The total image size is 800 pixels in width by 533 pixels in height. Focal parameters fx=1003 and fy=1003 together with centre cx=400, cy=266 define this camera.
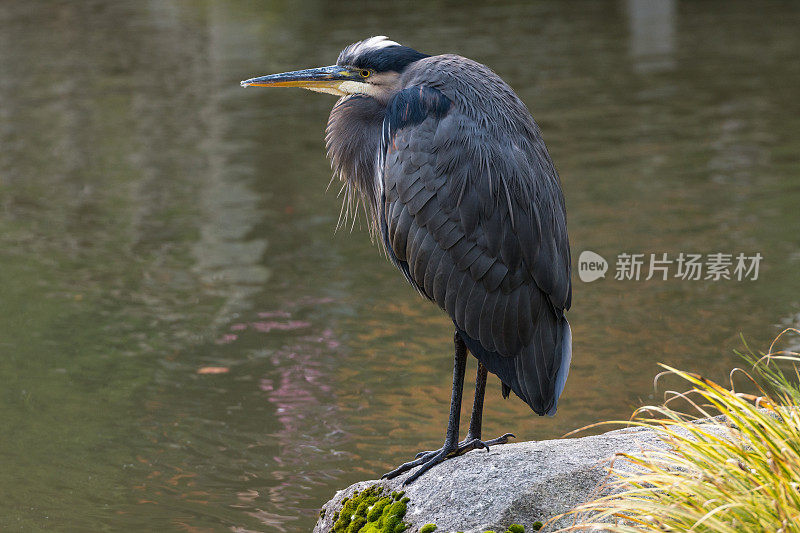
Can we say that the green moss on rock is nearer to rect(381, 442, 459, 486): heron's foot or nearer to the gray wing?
rect(381, 442, 459, 486): heron's foot

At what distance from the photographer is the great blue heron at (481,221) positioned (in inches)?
161

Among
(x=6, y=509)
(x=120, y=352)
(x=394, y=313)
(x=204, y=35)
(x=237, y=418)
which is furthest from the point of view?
(x=204, y=35)

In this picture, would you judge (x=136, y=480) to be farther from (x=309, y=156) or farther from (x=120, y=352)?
(x=309, y=156)

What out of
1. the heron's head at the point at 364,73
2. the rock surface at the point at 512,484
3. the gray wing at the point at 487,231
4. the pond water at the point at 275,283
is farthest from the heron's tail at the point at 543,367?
the pond water at the point at 275,283

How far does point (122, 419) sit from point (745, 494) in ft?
14.4

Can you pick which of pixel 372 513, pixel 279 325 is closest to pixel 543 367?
pixel 372 513

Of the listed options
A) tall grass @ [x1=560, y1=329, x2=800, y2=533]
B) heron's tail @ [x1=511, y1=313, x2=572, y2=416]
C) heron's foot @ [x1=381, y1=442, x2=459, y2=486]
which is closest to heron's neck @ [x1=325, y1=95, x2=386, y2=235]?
heron's tail @ [x1=511, y1=313, x2=572, y2=416]

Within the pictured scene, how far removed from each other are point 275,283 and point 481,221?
4795mm

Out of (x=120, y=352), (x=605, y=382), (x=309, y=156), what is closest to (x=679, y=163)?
(x=309, y=156)

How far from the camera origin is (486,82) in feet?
13.8

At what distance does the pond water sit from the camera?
597 cm

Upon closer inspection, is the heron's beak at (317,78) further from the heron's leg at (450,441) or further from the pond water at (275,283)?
the pond water at (275,283)

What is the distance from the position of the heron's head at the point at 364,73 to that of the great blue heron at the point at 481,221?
12 centimetres

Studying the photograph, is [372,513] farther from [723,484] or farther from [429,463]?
[723,484]
